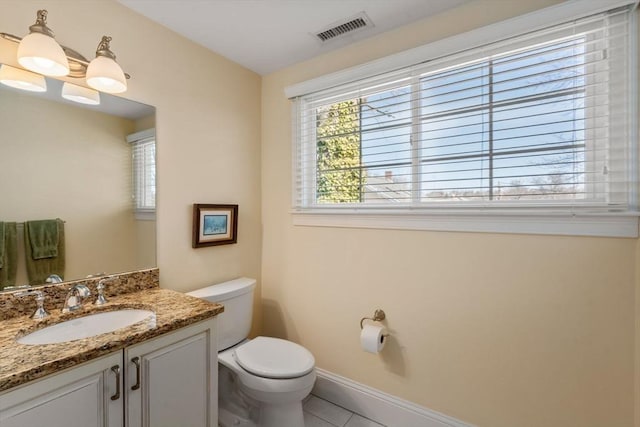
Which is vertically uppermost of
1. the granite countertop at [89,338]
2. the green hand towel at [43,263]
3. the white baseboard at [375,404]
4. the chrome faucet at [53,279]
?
the green hand towel at [43,263]

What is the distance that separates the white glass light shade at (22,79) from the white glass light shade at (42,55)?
7 centimetres

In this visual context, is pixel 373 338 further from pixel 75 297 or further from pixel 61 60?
pixel 61 60

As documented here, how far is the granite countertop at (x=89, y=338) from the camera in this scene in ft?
2.81

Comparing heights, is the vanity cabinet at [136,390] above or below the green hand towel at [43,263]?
below

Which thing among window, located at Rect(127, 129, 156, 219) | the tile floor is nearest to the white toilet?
the tile floor

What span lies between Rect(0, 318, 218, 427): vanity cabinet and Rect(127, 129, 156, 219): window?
0.77 metres

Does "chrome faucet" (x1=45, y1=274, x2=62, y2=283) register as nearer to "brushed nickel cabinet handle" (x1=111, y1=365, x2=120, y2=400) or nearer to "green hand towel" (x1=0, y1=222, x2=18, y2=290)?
"green hand towel" (x1=0, y1=222, x2=18, y2=290)

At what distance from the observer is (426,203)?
168 cm

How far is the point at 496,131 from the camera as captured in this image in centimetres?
150

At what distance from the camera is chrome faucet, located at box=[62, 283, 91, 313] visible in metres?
1.29

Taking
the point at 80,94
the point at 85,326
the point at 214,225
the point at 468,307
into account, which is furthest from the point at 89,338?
the point at 468,307

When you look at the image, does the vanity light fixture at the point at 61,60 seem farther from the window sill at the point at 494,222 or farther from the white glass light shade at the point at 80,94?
the window sill at the point at 494,222

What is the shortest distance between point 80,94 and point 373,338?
195 cm

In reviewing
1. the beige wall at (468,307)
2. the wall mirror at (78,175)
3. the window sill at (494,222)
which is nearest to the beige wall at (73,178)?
the wall mirror at (78,175)
